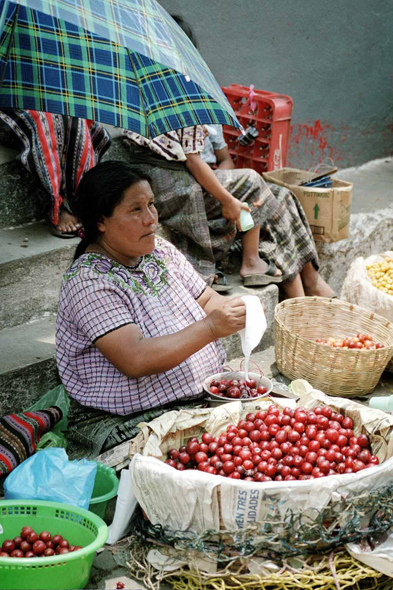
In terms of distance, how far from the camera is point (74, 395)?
336 centimetres

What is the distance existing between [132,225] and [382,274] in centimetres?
233

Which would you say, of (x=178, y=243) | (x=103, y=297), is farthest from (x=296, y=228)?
(x=103, y=297)

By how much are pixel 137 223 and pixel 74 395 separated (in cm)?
80

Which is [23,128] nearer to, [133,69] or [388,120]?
[133,69]

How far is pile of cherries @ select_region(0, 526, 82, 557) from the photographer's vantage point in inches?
103

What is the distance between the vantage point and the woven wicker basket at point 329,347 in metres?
4.06

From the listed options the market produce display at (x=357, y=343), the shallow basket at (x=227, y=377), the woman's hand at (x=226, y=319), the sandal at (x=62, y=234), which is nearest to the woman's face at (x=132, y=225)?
the woman's hand at (x=226, y=319)

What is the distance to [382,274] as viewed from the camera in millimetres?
5031

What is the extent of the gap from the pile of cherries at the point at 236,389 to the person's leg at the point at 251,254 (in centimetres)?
155

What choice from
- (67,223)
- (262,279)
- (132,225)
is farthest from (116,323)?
(262,279)

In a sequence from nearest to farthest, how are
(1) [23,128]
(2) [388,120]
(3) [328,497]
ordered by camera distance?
1. (3) [328,497]
2. (1) [23,128]
3. (2) [388,120]

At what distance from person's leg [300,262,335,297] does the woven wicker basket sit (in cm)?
78

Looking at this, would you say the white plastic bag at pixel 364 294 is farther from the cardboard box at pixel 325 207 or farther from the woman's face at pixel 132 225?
the woman's face at pixel 132 225

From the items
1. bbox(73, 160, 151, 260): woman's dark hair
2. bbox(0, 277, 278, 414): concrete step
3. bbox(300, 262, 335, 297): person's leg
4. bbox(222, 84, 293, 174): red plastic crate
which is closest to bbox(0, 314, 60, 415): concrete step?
bbox(0, 277, 278, 414): concrete step
